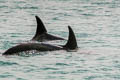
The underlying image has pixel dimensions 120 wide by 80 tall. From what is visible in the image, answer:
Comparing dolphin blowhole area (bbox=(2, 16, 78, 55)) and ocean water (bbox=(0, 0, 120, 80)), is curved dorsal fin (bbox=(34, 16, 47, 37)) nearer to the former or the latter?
ocean water (bbox=(0, 0, 120, 80))

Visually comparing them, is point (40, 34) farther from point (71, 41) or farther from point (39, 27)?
point (71, 41)

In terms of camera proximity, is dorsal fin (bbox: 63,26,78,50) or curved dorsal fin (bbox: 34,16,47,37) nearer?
dorsal fin (bbox: 63,26,78,50)

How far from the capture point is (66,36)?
1113 inches

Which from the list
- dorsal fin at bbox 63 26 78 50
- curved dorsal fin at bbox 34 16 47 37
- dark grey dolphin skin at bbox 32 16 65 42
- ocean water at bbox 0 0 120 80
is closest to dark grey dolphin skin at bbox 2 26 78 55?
dorsal fin at bbox 63 26 78 50

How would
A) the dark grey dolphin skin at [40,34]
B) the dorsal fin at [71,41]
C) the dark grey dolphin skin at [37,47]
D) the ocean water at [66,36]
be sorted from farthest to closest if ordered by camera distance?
the dark grey dolphin skin at [40,34] → the dorsal fin at [71,41] → the dark grey dolphin skin at [37,47] → the ocean water at [66,36]

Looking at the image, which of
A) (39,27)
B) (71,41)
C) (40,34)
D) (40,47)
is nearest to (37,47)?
(40,47)

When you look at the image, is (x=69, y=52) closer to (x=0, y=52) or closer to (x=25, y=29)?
(x=0, y=52)

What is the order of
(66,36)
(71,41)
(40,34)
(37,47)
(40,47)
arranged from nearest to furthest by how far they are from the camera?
(37,47)
(40,47)
(71,41)
(40,34)
(66,36)

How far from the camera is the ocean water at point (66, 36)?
56.8 ft

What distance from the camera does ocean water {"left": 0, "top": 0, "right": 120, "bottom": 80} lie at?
17312 mm

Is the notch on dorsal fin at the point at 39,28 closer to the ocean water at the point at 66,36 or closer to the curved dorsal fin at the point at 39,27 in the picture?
the curved dorsal fin at the point at 39,27

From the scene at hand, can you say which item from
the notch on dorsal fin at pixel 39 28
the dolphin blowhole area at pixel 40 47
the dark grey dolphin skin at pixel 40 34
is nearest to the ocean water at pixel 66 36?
the dolphin blowhole area at pixel 40 47

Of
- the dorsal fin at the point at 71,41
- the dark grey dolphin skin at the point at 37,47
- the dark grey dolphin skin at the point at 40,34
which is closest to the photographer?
the dark grey dolphin skin at the point at 37,47

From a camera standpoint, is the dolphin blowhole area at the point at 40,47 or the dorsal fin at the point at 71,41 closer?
the dolphin blowhole area at the point at 40,47
